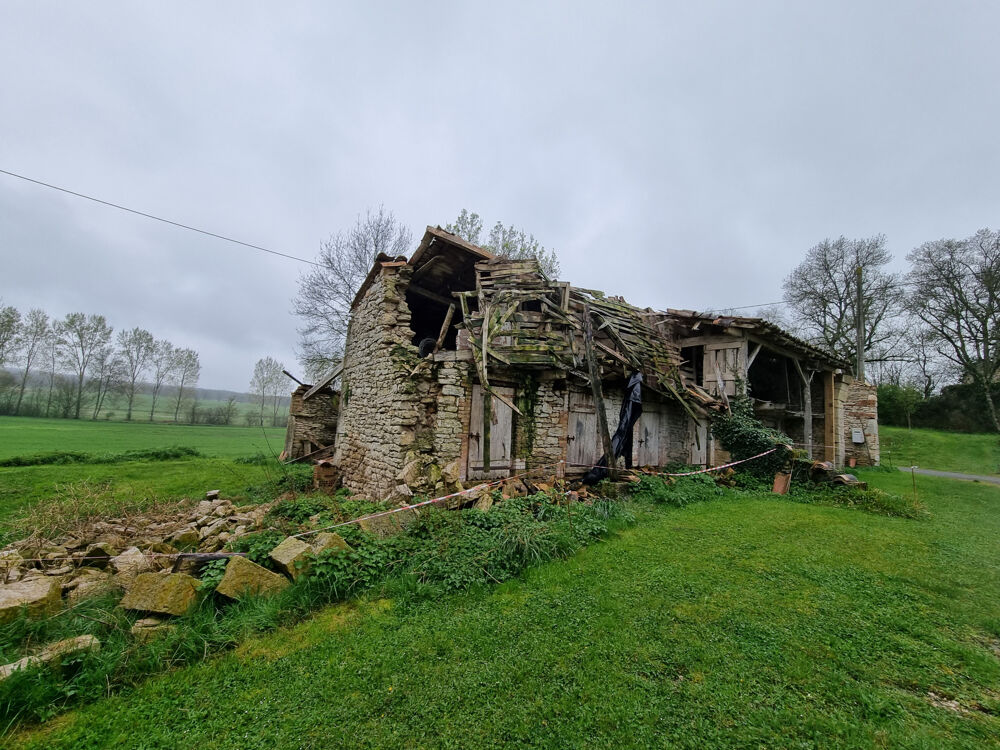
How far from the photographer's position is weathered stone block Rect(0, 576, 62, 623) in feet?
10.8

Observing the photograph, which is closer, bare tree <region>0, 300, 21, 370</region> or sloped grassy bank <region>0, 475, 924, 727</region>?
sloped grassy bank <region>0, 475, 924, 727</region>

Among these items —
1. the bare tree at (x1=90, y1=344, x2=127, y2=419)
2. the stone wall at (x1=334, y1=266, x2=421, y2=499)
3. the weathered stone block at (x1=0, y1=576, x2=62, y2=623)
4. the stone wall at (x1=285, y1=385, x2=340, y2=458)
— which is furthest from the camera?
the bare tree at (x1=90, y1=344, x2=127, y2=419)

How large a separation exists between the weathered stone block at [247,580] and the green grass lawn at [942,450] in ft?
71.7

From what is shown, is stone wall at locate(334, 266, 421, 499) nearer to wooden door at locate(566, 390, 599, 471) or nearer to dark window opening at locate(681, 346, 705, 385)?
wooden door at locate(566, 390, 599, 471)

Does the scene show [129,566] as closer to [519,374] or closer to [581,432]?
[519,374]

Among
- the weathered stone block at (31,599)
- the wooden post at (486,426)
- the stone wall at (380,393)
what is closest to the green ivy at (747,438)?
the wooden post at (486,426)

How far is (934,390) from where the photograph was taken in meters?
24.2

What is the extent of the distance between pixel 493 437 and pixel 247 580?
5.39 meters

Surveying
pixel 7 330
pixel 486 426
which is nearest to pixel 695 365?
pixel 486 426

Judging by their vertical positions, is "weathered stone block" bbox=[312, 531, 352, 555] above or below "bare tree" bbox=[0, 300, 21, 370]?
below

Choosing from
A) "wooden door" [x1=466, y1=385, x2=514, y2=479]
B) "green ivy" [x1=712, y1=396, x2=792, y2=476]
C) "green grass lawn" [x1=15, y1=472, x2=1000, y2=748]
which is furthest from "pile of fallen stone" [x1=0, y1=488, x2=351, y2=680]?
"green ivy" [x1=712, y1=396, x2=792, y2=476]

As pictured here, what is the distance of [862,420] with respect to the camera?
15.1 meters

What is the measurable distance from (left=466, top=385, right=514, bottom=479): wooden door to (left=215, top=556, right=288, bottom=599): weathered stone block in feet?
15.1

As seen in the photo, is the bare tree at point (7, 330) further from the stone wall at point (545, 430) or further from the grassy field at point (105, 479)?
the stone wall at point (545, 430)
